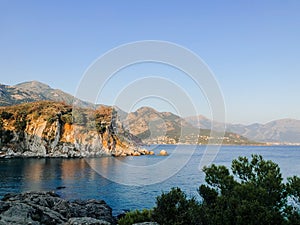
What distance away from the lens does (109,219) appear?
101 ft

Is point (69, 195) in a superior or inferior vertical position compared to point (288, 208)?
inferior

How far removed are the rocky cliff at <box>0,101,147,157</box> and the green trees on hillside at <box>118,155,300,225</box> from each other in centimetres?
11735

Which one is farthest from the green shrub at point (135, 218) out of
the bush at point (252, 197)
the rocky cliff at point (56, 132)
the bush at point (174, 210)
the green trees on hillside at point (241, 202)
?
the rocky cliff at point (56, 132)

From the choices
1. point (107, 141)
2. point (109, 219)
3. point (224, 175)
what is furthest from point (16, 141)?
point (224, 175)

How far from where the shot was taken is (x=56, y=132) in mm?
135250

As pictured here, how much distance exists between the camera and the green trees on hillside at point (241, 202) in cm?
1630

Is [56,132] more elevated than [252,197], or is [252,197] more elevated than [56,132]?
[56,132]

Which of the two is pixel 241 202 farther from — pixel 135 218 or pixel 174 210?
pixel 135 218

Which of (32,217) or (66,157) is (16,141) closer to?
(66,157)

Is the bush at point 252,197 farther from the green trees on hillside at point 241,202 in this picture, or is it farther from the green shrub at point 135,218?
the green shrub at point 135,218

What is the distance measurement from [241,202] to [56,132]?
129 metres

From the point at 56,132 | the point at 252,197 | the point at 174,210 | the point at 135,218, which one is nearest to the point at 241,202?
the point at 252,197

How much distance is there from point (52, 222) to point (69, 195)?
104ft

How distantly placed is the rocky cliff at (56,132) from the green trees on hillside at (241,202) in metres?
117
